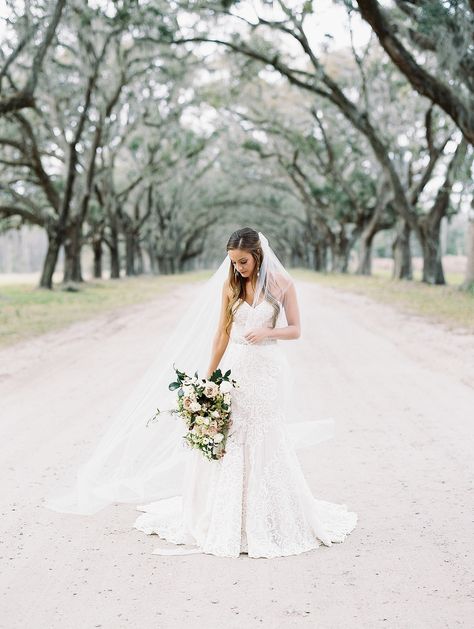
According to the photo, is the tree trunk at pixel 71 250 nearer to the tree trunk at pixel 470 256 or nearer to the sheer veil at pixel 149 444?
the tree trunk at pixel 470 256

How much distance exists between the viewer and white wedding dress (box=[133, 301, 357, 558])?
439 centimetres

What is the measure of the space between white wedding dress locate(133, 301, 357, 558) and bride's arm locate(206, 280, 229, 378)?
0.06 m

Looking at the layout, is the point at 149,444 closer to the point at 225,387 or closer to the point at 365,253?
the point at 225,387

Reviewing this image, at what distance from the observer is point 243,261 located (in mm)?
4594

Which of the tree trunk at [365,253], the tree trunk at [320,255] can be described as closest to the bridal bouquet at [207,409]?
the tree trunk at [365,253]

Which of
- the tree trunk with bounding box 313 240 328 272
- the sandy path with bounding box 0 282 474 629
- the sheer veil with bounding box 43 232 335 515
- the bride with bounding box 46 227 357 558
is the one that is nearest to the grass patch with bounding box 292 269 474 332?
the sandy path with bounding box 0 282 474 629

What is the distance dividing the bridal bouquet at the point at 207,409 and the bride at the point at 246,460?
0.09 metres

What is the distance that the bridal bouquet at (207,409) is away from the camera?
4.51m

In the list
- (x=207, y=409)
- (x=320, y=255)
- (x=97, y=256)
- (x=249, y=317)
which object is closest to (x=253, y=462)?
(x=207, y=409)

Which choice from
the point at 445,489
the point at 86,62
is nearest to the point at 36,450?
the point at 445,489

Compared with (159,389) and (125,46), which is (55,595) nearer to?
(159,389)

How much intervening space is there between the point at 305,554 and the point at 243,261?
1.57 meters

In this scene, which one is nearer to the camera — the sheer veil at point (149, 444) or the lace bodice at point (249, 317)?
the lace bodice at point (249, 317)

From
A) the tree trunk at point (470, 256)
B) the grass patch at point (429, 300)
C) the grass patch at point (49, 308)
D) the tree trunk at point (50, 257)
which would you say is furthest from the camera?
the tree trunk at point (50, 257)
